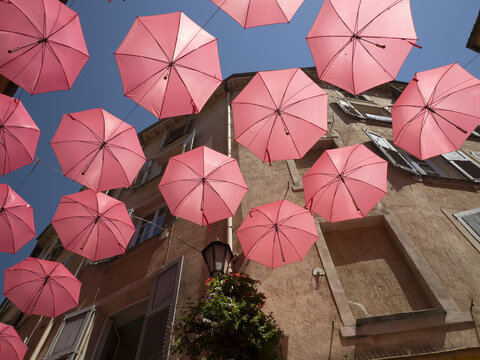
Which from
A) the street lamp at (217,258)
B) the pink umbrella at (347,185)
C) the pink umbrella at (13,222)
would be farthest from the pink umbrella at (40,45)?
the pink umbrella at (347,185)

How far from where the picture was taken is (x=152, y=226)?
942 cm

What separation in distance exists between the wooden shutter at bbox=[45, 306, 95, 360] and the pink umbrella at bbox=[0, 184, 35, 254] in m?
2.19

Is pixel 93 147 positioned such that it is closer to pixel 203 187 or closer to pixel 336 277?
pixel 203 187

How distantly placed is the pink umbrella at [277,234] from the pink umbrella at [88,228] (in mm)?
3090

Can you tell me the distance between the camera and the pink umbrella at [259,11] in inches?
205

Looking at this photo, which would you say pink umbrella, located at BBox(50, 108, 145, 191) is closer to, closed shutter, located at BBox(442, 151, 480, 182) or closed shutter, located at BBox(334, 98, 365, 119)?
closed shutter, located at BBox(334, 98, 365, 119)

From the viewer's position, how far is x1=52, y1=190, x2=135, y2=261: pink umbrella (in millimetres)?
7348

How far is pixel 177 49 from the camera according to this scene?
5.40m

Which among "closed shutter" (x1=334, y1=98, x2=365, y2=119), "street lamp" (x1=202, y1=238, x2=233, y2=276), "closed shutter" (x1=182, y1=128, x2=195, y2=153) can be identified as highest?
"closed shutter" (x1=334, y1=98, x2=365, y2=119)

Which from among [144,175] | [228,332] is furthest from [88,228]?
[144,175]

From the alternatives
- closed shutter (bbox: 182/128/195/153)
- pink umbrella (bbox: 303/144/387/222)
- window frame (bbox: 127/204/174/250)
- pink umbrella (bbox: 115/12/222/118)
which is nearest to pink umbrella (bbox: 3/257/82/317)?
window frame (bbox: 127/204/174/250)

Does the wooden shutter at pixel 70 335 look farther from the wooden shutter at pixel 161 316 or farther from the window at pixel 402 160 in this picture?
the window at pixel 402 160

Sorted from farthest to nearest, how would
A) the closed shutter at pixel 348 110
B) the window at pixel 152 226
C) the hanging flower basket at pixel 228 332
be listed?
the closed shutter at pixel 348 110, the window at pixel 152 226, the hanging flower basket at pixel 228 332

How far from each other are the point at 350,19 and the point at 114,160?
205 inches
